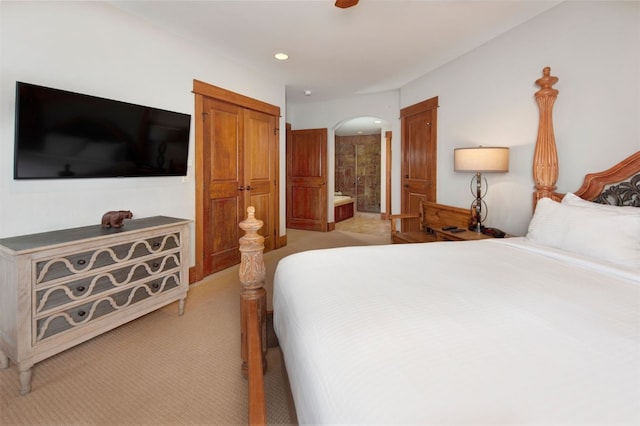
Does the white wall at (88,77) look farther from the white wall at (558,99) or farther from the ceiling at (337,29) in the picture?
the white wall at (558,99)

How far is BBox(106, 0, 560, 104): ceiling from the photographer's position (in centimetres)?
252

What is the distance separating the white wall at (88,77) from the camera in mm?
1988

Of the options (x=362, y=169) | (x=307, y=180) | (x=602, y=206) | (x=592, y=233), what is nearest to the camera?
(x=592, y=233)

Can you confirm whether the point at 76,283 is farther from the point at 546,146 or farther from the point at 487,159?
the point at 546,146

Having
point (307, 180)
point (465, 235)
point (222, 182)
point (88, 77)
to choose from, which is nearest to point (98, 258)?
point (88, 77)

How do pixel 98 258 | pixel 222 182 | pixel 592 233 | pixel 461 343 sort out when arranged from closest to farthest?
pixel 461 343
pixel 592 233
pixel 98 258
pixel 222 182

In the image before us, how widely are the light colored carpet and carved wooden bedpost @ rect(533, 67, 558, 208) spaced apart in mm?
2395

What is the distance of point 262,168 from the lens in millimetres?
4363

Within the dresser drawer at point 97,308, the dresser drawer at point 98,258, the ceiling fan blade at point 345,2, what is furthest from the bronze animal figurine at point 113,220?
the ceiling fan blade at point 345,2

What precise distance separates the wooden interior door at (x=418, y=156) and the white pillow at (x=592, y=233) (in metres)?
2.23

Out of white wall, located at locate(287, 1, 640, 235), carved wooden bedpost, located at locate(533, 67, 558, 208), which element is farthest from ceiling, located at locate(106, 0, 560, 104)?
carved wooden bedpost, located at locate(533, 67, 558, 208)

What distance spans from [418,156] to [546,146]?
2.09 meters

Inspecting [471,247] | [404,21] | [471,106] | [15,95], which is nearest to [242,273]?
[471,247]

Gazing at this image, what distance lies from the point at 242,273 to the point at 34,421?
1236 mm
